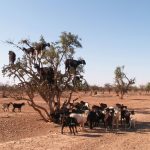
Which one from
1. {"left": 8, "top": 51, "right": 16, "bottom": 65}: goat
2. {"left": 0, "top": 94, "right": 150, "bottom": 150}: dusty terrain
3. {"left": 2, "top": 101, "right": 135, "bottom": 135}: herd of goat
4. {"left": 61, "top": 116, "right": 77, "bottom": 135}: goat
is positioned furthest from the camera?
{"left": 8, "top": 51, "right": 16, "bottom": 65}: goat

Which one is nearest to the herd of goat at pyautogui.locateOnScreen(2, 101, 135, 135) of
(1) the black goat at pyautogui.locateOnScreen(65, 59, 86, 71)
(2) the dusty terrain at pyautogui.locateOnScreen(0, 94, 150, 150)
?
(2) the dusty terrain at pyautogui.locateOnScreen(0, 94, 150, 150)

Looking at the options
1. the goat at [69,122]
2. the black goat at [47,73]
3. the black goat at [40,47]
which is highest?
the black goat at [40,47]

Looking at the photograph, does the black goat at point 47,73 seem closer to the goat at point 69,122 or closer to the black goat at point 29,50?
the black goat at point 29,50

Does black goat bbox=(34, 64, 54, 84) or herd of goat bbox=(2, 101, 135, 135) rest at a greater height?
black goat bbox=(34, 64, 54, 84)

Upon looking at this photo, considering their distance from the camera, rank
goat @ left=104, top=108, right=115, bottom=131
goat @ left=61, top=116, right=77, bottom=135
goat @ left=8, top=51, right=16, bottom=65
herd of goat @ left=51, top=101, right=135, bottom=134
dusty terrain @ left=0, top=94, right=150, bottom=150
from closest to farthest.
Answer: dusty terrain @ left=0, top=94, right=150, bottom=150 < goat @ left=61, top=116, right=77, bottom=135 < herd of goat @ left=51, top=101, right=135, bottom=134 < goat @ left=104, top=108, right=115, bottom=131 < goat @ left=8, top=51, right=16, bottom=65

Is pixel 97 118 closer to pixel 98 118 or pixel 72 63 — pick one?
pixel 98 118

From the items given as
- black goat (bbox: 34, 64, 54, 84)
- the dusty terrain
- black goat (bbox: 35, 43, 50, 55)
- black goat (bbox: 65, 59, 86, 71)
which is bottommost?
the dusty terrain

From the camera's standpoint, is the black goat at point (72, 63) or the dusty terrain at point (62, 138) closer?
the dusty terrain at point (62, 138)

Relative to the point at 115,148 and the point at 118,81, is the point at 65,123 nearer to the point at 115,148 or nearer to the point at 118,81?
the point at 115,148

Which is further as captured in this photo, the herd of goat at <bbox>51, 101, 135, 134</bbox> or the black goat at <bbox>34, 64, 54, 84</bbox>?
the black goat at <bbox>34, 64, 54, 84</bbox>

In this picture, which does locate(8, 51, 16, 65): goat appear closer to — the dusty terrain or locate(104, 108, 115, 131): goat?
the dusty terrain

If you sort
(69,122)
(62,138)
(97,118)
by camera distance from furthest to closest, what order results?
(97,118) → (69,122) → (62,138)

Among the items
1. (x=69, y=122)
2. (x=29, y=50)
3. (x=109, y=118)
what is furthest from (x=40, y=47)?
(x=69, y=122)

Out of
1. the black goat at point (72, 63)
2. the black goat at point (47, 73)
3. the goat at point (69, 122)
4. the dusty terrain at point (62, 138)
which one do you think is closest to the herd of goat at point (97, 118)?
the goat at point (69, 122)
